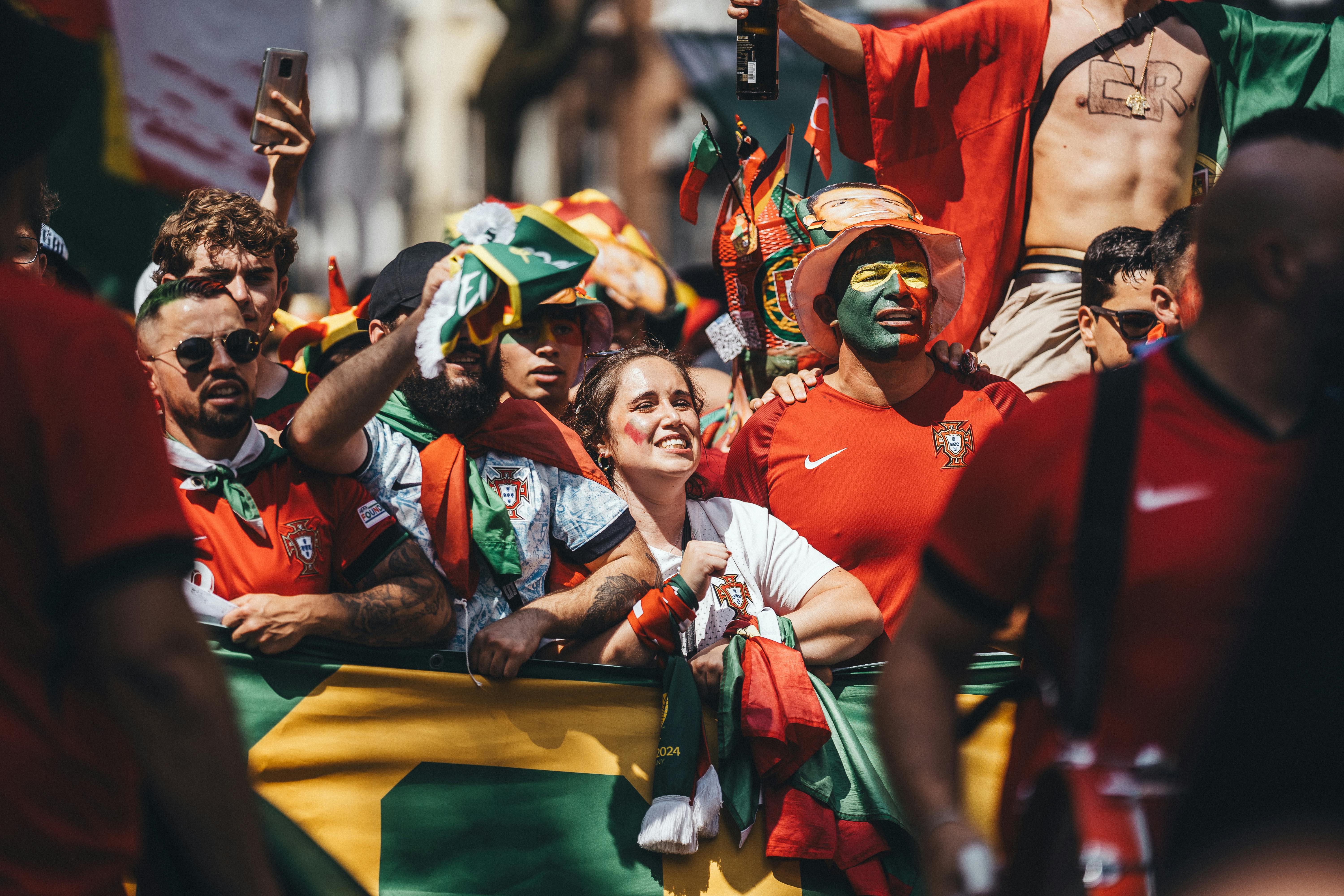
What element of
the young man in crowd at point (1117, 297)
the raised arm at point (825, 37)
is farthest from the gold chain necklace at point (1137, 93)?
the raised arm at point (825, 37)

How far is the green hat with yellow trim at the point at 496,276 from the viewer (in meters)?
3.07

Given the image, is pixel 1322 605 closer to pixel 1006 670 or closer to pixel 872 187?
pixel 1006 670

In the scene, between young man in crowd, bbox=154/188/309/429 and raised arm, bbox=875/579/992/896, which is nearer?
raised arm, bbox=875/579/992/896

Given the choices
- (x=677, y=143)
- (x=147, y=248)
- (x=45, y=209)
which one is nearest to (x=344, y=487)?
(x=45, y=209)

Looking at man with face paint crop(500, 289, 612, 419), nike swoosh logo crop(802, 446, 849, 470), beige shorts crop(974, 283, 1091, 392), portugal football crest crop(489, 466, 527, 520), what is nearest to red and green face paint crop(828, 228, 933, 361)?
nike swoosh logo crop(802, 446, 849, 470)

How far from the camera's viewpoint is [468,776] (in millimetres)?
3402

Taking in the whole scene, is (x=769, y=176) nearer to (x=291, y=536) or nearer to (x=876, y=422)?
(x=876, y=422)

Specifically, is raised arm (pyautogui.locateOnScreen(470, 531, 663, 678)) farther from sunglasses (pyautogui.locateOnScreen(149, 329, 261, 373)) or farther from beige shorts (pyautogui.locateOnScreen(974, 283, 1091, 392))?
beige shorts (pyautogui.locateOnScreen(974, 283, 1091, 392))

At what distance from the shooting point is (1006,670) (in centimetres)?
380

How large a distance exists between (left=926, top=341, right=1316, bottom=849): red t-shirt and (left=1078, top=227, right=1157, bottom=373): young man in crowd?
2.71m

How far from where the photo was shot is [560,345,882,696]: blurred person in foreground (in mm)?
3654

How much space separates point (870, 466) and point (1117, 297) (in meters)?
1.09

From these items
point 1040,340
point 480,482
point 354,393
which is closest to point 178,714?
point 354,393

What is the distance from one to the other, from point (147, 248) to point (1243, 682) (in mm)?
8291
